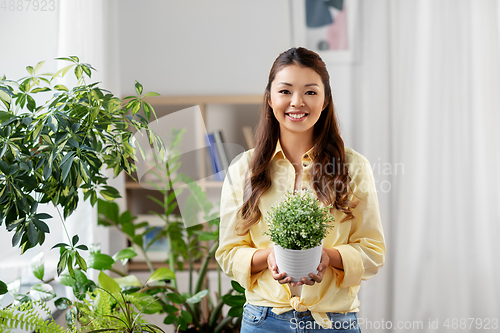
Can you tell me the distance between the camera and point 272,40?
6.29 feet

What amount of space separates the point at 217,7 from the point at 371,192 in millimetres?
1395

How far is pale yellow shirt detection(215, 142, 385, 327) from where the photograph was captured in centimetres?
90

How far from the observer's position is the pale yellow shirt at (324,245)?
90cm

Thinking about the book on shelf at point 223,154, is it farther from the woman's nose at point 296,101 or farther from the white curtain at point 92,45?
the white curtain at point 92,45

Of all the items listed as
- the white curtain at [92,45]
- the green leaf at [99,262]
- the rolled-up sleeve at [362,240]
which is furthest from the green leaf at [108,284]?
the rolled-up sleeve at [362,240]

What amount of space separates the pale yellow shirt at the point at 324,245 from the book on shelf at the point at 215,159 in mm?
208

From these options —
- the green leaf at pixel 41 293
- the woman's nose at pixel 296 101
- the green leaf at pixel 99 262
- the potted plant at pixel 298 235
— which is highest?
the woman's nose at pixel 296 101

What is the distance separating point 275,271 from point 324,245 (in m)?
0.16

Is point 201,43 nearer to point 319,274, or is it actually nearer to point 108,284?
point 108,284

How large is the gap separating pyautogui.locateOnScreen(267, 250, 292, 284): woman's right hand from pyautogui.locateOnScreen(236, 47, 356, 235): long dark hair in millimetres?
101

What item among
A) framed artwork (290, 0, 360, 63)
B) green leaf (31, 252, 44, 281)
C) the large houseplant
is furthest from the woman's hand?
framed artwork (290, 0, 360, 63)

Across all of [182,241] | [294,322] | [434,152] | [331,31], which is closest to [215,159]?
[294,322]

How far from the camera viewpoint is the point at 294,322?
0.90 meters

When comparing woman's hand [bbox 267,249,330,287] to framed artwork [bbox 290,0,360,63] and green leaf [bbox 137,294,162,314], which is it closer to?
green leaf [bbox 137,294,162,314]
